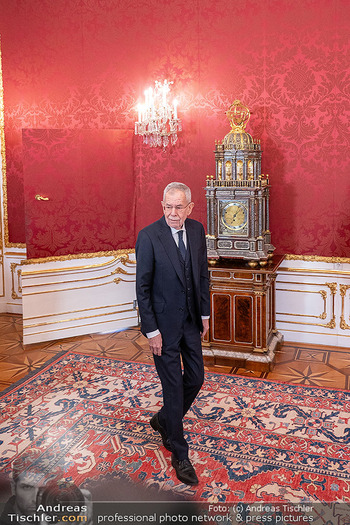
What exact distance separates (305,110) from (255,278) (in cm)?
177

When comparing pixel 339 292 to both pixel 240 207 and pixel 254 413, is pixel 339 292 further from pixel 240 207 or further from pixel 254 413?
pixel 254 413

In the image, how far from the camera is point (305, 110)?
15.2ft

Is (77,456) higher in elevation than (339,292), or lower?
lower

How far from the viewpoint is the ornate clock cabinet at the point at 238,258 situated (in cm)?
424

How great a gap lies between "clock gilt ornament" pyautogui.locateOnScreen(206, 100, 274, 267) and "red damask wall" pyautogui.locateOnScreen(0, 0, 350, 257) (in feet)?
1.60

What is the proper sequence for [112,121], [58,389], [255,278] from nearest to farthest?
[58,389], [255,278], [112,121]

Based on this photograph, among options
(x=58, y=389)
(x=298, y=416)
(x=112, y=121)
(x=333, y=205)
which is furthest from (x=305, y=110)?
(x=58, y=389)

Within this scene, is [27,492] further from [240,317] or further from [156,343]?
[240,317]

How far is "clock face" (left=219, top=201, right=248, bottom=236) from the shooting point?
4.32 meters

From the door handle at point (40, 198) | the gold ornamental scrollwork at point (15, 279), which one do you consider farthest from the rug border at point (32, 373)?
the gold ornamental scrollwork at point (15, 279)

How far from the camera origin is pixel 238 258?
4.39 m

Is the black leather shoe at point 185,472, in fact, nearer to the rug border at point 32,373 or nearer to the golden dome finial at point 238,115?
the rug border at point 32,373

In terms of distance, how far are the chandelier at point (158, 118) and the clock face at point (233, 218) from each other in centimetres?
120

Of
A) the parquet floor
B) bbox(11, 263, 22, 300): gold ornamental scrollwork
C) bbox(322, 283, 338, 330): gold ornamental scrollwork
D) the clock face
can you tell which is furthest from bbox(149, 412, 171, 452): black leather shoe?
bbox(11, 263, 22, 300): gold ornamental scrollwork
